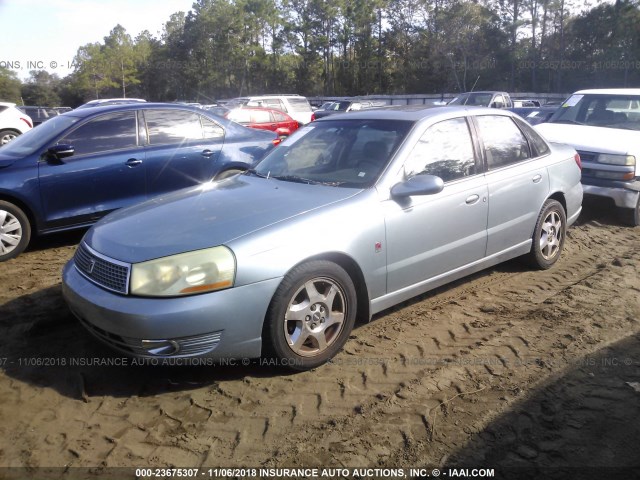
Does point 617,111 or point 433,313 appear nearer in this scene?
point 433,313

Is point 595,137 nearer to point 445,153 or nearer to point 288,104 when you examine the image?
point 445,153

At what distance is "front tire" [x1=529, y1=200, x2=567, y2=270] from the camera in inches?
208

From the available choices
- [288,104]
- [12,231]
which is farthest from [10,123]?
[12,231]

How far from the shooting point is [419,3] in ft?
164

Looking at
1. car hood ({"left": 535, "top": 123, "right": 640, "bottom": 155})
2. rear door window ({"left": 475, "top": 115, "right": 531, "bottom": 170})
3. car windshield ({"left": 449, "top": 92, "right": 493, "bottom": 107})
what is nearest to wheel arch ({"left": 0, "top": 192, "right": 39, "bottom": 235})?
rear door window ({"left": 475, "top": 115, "right": 531, "bottom": 170})

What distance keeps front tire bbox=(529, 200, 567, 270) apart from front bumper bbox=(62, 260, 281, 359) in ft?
10.1

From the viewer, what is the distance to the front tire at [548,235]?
527 cm

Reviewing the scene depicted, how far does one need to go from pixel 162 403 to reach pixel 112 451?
0.46m

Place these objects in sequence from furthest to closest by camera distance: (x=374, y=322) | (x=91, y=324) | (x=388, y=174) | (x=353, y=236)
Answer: (x=374, y=322) < (x=388, y=174) < (x=353, y=236) < (x=91, y=324)

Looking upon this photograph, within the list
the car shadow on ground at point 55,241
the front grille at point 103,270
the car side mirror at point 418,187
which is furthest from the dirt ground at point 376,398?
the car shadow on ground at point 55,241

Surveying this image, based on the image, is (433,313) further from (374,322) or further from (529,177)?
(529,177)

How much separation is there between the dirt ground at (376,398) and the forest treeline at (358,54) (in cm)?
3763

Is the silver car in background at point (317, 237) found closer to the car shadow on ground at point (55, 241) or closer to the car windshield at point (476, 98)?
the car shadow on ground at point (55, 241)

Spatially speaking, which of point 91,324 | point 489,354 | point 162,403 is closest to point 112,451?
point 162,403
